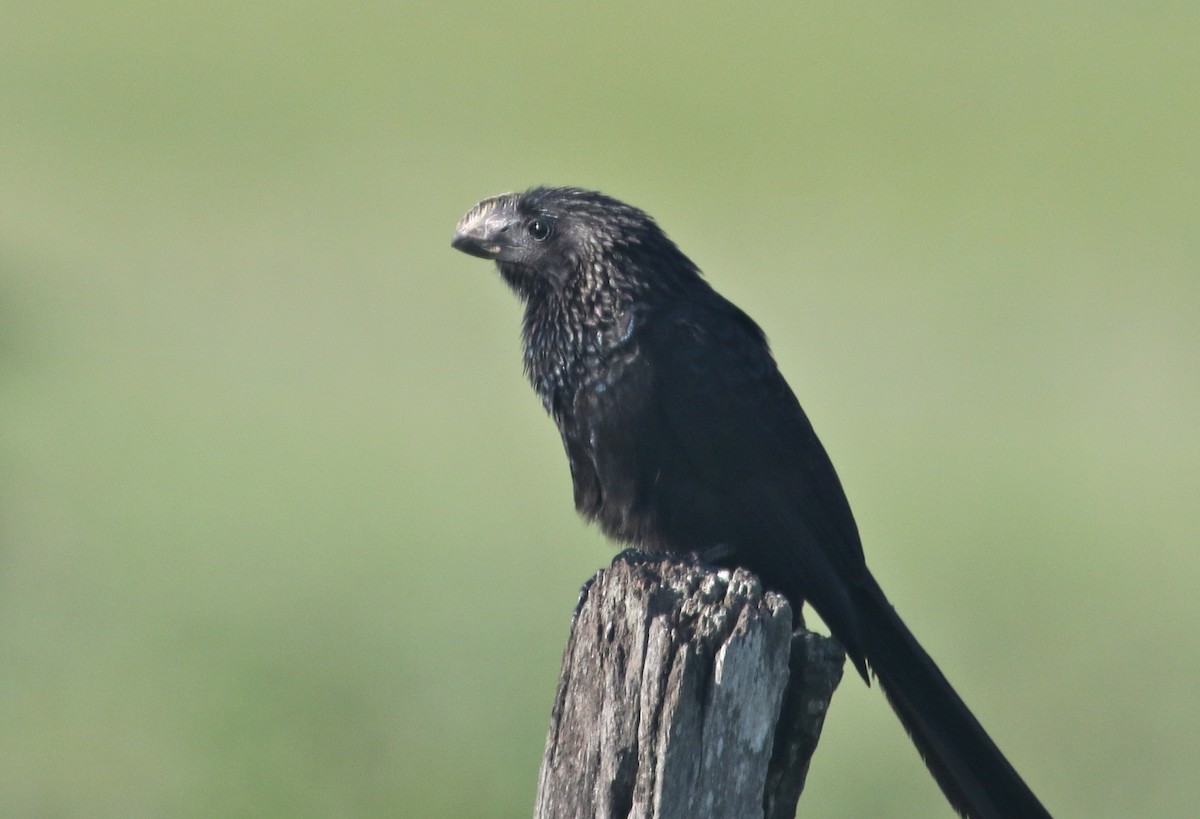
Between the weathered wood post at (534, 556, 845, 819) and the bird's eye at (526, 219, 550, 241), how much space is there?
243 cm

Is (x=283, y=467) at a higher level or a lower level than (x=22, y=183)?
lower

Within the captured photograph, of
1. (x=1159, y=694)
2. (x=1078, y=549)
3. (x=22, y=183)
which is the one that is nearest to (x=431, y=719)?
(x=1159, y=694)

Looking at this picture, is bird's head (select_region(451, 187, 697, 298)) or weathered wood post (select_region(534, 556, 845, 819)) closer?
weathered wood post (select_region(534, 556, 845, 819))

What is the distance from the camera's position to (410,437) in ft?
39.9

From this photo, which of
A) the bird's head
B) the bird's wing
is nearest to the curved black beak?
the bird's head

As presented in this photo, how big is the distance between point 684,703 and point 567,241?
106 inches

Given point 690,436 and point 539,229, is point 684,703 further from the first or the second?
point 539,229

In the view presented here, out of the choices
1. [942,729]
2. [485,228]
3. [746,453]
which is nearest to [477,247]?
[485,228]

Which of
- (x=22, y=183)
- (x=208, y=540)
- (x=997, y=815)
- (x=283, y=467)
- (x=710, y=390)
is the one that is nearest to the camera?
(x=997, y=815)

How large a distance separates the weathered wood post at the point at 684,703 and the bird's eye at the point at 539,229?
243cm

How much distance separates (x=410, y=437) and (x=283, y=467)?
1.09m

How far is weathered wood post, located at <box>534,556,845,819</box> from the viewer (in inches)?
109

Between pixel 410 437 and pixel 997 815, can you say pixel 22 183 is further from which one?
pixel 997 815

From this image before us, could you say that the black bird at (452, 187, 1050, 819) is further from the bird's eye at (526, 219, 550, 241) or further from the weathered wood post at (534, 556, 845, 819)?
the weathered wood post at (534, 556, 845, 819)
